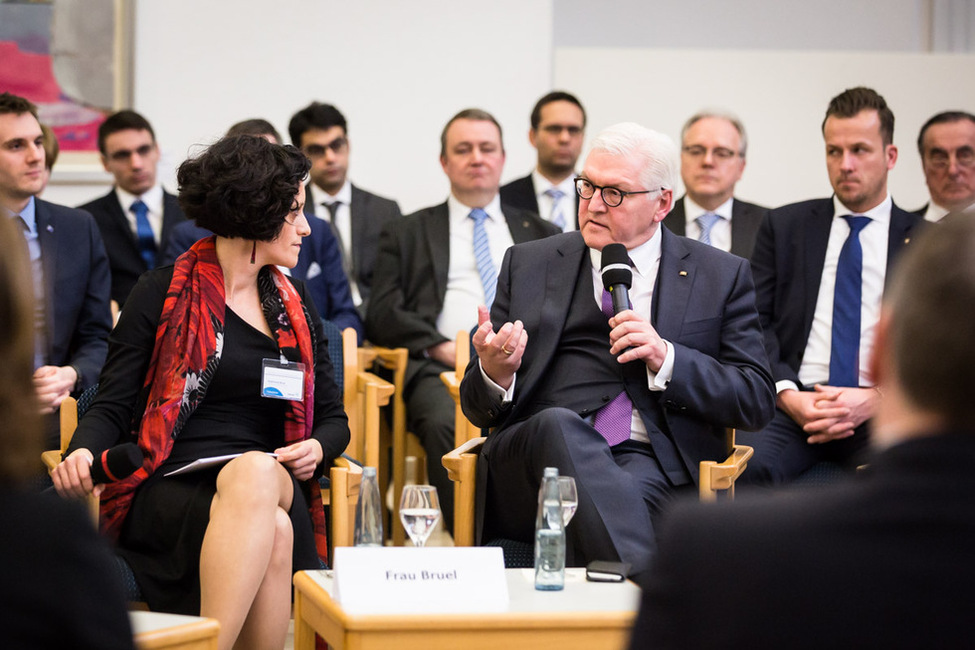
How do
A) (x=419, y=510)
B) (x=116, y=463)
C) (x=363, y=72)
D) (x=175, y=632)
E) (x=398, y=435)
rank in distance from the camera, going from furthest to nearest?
(x=363, y=72)
(x=398, y=435)
(x=116, y=463)
(x=419, y=510)
(x=175, y=632)

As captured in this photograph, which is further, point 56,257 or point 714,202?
point 714,202

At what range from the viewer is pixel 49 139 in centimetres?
436

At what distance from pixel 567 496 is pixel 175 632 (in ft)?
2.82

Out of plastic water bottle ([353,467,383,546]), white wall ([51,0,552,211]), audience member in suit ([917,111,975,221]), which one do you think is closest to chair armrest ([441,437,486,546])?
plastic water bottle ([353,467,383,546])

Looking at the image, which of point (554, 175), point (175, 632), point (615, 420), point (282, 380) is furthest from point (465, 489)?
point (554, 175)

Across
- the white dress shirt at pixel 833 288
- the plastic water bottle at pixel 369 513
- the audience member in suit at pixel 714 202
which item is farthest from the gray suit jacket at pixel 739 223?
the plastic water bottle at pixel 369 513

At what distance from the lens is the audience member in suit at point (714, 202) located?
15.4ft

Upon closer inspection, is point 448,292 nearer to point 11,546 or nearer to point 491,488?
point 491,488

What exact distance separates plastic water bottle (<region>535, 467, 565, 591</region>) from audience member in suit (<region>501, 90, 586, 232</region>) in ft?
9.71

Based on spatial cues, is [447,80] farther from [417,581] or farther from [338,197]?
[417,581]

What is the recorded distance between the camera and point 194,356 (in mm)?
2916

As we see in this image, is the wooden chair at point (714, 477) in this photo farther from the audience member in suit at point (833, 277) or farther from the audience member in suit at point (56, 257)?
the audience member in suit at point (56, 257)

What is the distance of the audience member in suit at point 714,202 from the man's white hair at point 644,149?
1449mm

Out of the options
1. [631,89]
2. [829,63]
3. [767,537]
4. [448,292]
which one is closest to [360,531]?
[767,537]
